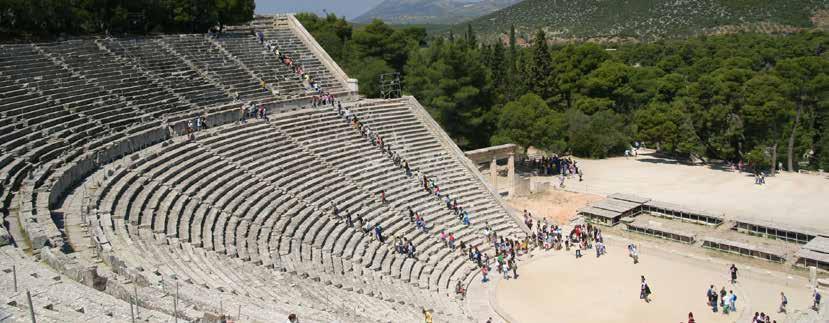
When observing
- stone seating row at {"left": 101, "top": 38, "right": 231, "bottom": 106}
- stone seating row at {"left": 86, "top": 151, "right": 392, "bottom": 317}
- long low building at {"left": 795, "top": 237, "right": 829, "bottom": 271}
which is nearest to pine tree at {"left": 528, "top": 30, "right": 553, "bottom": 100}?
stone seating row at {"left": 101, "top": 38, "right": 231, "bottom": 106}

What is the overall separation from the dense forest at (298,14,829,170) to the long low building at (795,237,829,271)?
1627 cm

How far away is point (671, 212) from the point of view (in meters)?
33.5

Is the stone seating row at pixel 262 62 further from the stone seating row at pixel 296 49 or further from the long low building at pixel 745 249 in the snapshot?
the long low building at pixel 745 249

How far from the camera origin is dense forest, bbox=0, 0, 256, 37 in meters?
33.6

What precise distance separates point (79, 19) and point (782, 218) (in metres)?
37.7

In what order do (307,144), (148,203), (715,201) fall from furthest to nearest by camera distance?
(715,201) → (307,144) → (148,203)


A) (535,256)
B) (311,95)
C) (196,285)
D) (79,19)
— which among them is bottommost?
(535,256)

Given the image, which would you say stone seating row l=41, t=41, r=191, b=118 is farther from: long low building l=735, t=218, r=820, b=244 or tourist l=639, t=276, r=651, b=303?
long low building l=735, t=218, r=820, b=244

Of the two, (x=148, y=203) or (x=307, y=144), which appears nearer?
(x=148, y=203)

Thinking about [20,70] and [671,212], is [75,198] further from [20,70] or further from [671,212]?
[671,212]

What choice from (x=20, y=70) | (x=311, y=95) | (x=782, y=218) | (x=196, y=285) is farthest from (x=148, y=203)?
(x=782, y=218)

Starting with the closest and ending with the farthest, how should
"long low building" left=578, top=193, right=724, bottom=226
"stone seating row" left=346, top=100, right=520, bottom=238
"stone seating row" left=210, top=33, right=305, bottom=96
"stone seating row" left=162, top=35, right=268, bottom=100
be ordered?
"stone seating row" left=346, top=100, right=520, bottom=238 < "long low building" left=578, top=193, right=724, bottom=226 < "stone seating row" left=162, top=35, right=268, bottom=100 < "stone seating row" left=210, top=33, right=305, bottom=96

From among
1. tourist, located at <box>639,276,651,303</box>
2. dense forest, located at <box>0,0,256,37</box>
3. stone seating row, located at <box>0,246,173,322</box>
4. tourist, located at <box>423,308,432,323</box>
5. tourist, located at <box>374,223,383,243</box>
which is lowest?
tourist, located at <box>639,276,651,303</box>

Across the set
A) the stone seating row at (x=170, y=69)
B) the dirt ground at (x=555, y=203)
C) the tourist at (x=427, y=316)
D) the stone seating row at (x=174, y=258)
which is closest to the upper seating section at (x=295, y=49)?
the stone seating row at (x=170, y=69)
